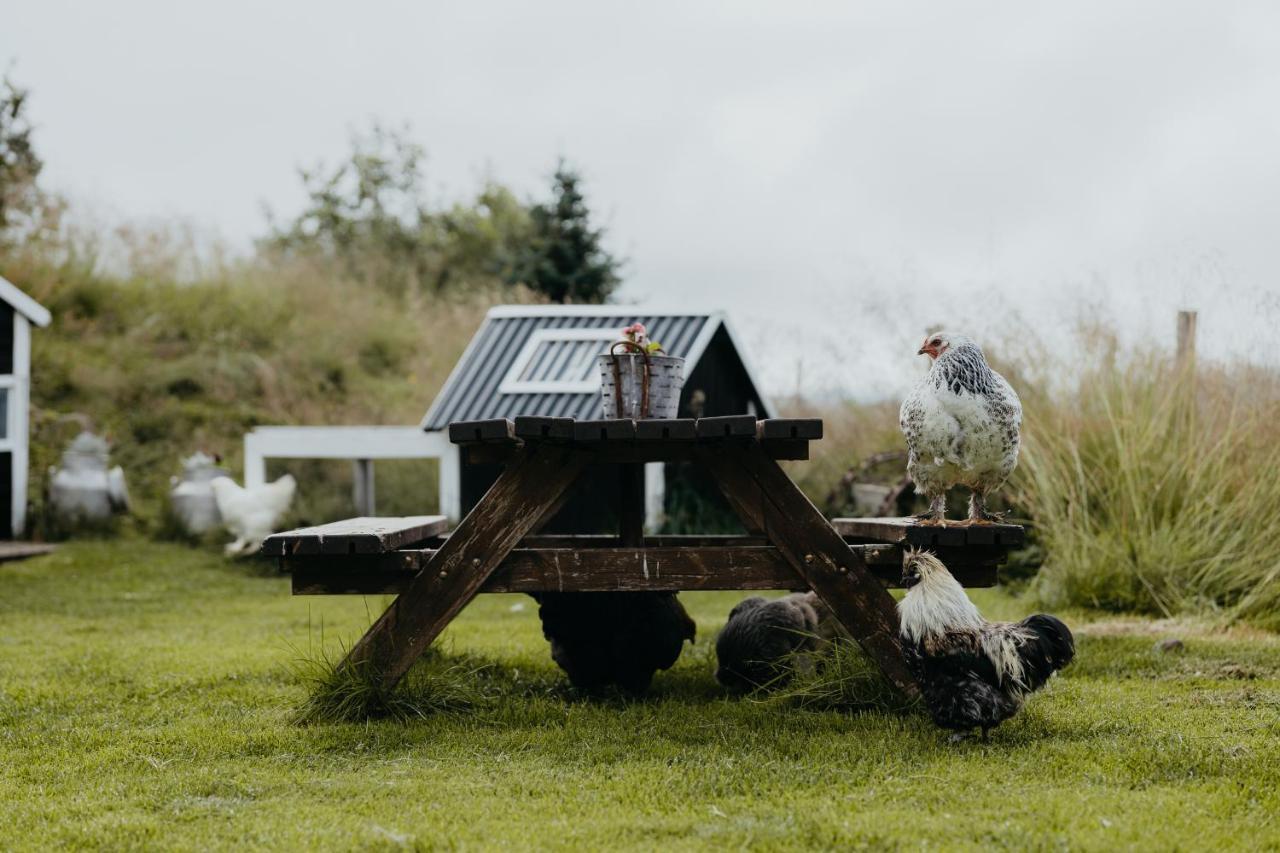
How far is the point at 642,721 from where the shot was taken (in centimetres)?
449

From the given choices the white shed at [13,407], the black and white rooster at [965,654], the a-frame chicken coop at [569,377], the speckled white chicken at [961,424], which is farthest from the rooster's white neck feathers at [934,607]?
the white shed at [13,407]

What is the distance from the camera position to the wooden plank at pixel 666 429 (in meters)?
4.32

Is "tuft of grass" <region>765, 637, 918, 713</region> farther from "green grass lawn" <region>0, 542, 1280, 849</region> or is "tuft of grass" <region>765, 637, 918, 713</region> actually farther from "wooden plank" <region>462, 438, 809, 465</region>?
"wooden plank" <region>462, 438, 809, 465</region>

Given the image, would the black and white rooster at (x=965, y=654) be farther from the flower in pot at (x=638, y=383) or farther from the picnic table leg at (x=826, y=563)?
the flower in pot at (x=638, y=383)

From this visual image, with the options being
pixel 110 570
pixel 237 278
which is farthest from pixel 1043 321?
pixel 237 278

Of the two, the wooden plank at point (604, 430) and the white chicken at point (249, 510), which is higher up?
the wooden plank at point (604, 430)

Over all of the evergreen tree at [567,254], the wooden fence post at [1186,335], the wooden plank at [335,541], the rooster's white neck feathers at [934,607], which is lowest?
the rooster's white neck feathers at [934,607]

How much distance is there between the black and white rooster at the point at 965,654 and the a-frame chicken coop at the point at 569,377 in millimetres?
6617

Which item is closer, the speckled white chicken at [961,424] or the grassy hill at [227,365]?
the speckled white chicken at [961,424]

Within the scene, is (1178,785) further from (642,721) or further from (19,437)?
(19,437)

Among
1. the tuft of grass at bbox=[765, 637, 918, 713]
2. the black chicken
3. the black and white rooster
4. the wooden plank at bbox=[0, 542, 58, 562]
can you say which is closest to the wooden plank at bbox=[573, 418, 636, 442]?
the black chicken

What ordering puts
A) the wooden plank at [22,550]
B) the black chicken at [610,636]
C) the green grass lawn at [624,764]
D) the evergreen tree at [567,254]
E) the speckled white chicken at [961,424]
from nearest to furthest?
the green grass lawn at [624,764]
the speckled white chicken at [961,424]
the black chicken at [610,636]
the wooden plank at [22,550]
the evergreen tree at [567,254]

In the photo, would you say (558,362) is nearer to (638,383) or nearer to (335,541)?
(638,383)

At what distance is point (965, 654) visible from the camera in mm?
4020
